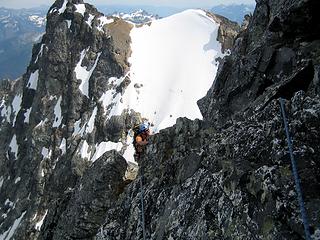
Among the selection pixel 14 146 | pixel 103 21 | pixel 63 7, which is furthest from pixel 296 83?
pixel 14 146

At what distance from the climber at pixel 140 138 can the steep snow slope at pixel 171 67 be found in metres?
84.9

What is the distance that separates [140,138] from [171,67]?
11618 centimetres

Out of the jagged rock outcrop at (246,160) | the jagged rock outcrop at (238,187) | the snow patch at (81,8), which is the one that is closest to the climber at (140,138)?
the jagged rock outcrop at (246,160)

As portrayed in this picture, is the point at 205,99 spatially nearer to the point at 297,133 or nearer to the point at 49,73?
the point at 297,133

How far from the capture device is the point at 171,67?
140m

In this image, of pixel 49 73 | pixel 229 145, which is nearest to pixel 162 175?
pixel 229 145

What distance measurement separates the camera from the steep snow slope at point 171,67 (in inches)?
4700

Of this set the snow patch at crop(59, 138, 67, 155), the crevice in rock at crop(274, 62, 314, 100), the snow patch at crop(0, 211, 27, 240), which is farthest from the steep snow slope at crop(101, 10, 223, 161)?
the crevice in rock at crop(274, 62, 314, 100)

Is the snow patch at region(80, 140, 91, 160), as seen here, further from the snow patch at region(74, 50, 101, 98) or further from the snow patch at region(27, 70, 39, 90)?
the snow patch at region(27, 70, 39, 90)

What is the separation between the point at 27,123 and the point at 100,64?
122ft

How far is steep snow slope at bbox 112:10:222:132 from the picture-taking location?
119 metres

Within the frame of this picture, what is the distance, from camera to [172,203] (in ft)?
51.0

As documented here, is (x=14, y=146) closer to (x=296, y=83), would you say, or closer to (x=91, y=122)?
(x=91, y=122)

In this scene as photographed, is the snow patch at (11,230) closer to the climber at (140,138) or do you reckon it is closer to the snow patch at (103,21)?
the snow patch at (103,21)
